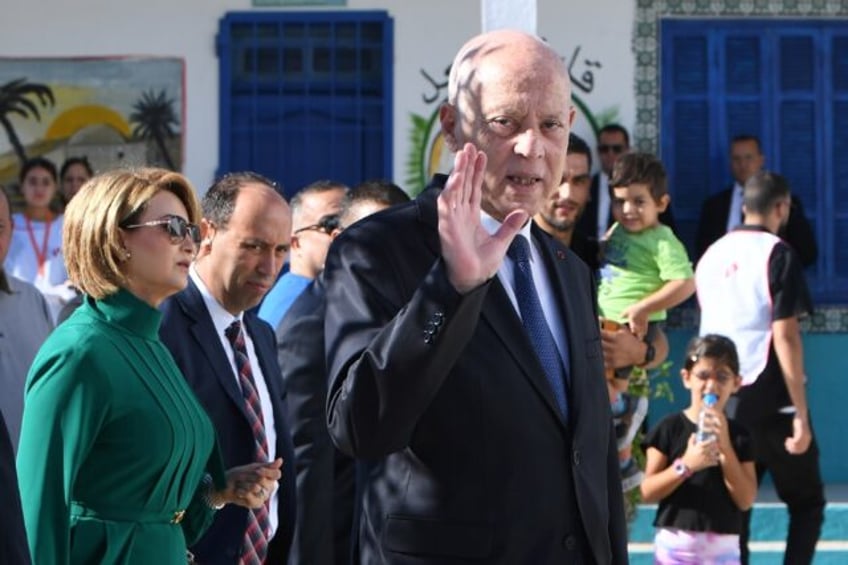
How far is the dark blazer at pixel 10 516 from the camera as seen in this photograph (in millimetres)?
3105

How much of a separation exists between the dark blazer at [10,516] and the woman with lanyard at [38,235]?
6673 millimetres

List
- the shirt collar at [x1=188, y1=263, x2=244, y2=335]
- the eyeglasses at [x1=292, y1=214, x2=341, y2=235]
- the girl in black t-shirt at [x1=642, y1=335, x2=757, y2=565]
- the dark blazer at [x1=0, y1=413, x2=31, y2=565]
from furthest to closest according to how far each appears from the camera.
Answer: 1. the girl in black t-shirt at [x1=642, y1=335, x2=757, y2=565]
2. the eyeglasses at [x1=292, y1=214, x2=341, y2=235]
3. the shirt collar at [x1=188, y1=263, x2=244, y2=335]
4. the dark blazer at [x1=0, y1=413, x2=31, y2=565]

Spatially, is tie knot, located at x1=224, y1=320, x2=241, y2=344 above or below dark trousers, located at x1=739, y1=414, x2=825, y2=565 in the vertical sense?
above

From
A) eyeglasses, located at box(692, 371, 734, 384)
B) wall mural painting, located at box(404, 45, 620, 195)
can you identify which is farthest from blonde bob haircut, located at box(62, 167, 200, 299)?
wall mural painting, located at box(404, 45, 620, 195)

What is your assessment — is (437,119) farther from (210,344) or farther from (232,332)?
(210,344)

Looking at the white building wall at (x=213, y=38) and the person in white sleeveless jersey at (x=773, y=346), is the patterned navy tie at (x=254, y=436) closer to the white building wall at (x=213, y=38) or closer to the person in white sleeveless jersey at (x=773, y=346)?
the person in white sleeveless jersey at (x=773, y=346)

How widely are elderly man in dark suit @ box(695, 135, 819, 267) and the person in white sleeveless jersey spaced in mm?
1733

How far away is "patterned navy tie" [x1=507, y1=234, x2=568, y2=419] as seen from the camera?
3479 millimetres

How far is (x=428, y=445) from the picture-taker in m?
3.32

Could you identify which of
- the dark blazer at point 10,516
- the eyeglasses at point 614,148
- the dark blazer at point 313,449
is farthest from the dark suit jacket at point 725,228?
the dark blazer at point 10,516

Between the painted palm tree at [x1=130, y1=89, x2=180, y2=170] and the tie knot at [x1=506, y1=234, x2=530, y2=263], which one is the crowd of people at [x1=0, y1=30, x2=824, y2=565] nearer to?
the tie knot at [x1=506, y1=234, x2=530, y2=263]

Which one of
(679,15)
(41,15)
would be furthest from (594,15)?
(41,15)

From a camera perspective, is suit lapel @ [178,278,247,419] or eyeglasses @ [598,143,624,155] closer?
suit lapel @ [178,278,247,419]

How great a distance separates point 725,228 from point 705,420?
355 cm
